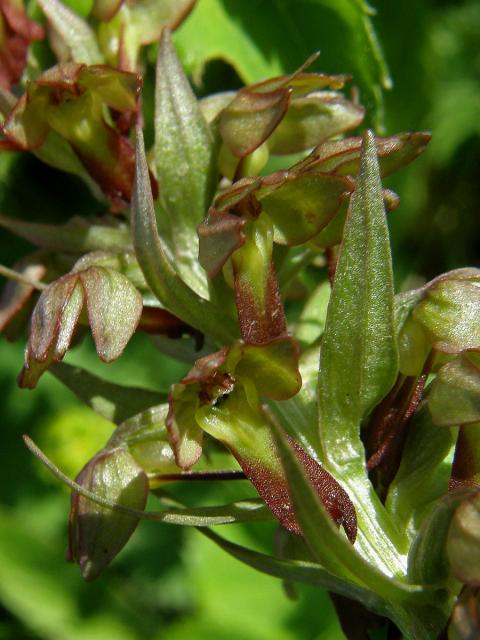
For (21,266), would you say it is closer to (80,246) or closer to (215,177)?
(80,246)

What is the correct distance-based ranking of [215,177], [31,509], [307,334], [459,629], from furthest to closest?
[31,509], [307,334], [215,177], [459,629]

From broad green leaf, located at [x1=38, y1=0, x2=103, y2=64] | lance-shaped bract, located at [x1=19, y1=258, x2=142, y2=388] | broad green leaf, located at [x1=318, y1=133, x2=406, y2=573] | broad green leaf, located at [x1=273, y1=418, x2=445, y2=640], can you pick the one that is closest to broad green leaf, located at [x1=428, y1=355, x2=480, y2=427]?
broad green leaf, located at [x1=318, y1=133, x2=406, y2=573]

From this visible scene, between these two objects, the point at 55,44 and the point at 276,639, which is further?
the point at 276,639

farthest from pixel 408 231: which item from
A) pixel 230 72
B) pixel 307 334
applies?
pixel 307 334

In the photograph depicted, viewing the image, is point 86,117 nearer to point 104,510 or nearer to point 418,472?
point 104,510

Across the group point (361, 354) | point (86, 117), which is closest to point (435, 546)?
point (361, 354)

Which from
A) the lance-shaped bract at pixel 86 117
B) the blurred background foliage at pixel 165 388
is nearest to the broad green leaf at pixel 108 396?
the lance-shaped bract at pixel 86 117

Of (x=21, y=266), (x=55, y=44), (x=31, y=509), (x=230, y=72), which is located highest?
(x=55, y=44)
